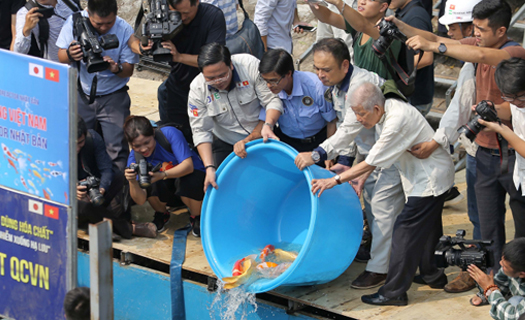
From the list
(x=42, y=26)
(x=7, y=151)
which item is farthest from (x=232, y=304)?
(x=42, y=26)

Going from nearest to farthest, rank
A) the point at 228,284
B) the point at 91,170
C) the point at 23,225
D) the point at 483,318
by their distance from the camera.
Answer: the point at 23,225 → the point at 483,318 → the point at 228,284 → the point at 91,170

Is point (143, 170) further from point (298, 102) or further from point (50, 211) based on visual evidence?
point (50, 211)

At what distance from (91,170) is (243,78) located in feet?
4.16

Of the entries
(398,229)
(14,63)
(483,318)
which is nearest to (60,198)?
(14,63)

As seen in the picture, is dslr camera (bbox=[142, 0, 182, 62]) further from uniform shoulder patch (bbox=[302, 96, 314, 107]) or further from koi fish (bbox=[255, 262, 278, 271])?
koi fish (bbox=[255, 262, 278, 271])

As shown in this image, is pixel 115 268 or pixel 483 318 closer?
pixel 483 318

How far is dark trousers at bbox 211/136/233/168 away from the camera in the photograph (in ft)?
14.8

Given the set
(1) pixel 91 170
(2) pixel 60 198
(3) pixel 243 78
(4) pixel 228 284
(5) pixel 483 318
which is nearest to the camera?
(2) pixel 60 198

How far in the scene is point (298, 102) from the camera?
13.4 ft

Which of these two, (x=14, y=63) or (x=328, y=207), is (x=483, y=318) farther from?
(x=14, y=63)

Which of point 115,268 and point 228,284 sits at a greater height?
point 228,284

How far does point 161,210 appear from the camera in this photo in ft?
15.5

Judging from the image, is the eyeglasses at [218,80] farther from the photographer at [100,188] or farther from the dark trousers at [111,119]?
the dark trousers at [111,119]

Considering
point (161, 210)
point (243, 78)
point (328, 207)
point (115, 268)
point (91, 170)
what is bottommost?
point (115, 268)
